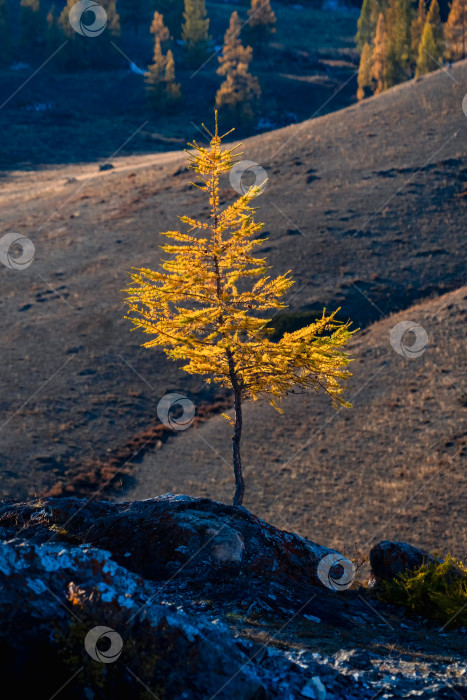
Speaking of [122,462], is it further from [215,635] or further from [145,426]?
[215,635]

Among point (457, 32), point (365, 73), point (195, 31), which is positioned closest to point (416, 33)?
point (457, 32)

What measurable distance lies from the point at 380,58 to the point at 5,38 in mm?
64865

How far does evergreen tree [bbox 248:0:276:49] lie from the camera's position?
122 m

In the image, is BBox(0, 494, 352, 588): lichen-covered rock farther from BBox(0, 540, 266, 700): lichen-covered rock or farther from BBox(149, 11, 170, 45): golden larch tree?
BBox(149, 11, 170, 45): golden larch tree

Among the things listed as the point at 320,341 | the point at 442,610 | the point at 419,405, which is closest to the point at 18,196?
the point at 419,405

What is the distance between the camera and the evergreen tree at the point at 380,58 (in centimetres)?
9194

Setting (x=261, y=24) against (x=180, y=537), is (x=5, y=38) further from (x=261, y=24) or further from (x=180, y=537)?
(x=180, y=537)

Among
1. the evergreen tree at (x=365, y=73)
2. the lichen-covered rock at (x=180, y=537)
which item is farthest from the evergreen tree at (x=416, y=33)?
the lichen-covered rock at (x=180, y=537)

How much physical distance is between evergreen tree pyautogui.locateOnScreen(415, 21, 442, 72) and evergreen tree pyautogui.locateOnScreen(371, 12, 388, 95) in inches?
287

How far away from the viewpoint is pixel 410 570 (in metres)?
14.6

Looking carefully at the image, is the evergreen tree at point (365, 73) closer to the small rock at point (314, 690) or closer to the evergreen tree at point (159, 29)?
the evergreen tree at point (159, 29)

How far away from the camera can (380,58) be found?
92750 millimetres

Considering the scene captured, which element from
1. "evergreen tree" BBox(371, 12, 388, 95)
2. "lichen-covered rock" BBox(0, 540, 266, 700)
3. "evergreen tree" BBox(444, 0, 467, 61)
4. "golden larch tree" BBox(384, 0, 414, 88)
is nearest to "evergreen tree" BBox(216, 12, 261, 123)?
"evergreen tree" BBox(371, 12, 388, 95)

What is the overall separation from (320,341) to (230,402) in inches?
697
